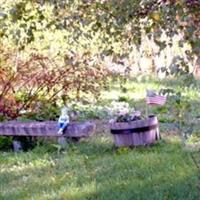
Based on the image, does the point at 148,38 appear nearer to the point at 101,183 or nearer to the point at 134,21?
the point at 134,21

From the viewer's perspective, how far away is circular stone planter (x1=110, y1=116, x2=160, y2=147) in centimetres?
695

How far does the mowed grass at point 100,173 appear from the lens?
5270mm

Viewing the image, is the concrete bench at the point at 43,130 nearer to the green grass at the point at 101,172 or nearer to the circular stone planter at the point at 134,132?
the green grass at the point at 101,172

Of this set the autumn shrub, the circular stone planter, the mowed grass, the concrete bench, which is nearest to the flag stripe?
the circular stone planter

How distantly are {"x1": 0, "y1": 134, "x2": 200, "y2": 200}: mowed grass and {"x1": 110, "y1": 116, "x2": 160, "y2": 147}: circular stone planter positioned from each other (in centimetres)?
10

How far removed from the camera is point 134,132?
22.8 feet

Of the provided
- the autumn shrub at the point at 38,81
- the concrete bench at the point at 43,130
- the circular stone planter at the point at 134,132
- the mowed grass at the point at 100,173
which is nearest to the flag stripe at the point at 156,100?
the circular stone planter at the point at 134,132

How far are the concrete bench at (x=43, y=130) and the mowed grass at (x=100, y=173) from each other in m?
0.16

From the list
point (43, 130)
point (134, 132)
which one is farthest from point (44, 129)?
point (134, 132)

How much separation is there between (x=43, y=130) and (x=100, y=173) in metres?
1.41

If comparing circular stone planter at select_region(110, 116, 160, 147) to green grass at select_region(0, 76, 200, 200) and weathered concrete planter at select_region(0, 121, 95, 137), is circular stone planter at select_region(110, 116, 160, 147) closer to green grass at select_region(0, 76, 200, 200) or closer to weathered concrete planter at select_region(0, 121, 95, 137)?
green grass at select_region(0, 76, 200, 200)

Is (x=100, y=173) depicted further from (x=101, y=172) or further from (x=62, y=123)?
(x=62, y=123)

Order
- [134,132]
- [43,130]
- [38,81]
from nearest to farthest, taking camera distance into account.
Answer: [134,132]
[43,130]
[38,81]

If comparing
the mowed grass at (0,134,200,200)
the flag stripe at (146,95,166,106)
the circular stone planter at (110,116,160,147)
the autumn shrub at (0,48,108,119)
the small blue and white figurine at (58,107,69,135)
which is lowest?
the mowed grass at (0,134,200,200)
